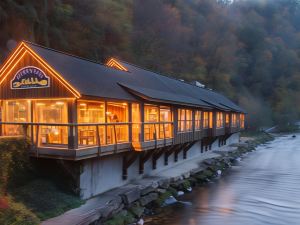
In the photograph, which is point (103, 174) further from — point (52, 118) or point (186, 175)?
point (186, 175)

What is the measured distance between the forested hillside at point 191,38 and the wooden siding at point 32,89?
10.4 meters

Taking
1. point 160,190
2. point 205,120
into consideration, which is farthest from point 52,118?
point 205,120

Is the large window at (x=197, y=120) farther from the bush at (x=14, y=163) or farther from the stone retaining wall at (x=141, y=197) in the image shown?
the bush at (x=14, y=163)

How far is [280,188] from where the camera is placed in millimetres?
19562

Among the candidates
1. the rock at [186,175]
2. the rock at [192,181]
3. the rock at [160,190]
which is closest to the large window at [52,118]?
the rock at [160,190]

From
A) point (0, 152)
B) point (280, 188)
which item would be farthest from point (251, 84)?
point (0, 152)

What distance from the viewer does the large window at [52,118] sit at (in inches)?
481

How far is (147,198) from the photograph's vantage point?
15023 millimetres

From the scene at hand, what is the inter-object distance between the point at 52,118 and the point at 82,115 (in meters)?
1.22

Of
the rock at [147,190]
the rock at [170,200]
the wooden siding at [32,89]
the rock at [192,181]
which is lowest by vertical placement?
the rock at [170,200]

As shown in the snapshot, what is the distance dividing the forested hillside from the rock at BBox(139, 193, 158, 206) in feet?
49.9

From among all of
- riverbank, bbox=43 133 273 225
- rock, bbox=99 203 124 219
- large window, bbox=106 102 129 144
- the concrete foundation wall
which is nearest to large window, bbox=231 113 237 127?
riverbank, bbox=43 133 273 225

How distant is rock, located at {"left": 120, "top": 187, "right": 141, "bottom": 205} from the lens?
44.8 ft

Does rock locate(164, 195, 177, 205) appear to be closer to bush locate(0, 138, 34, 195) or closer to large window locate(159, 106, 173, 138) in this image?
large window locate(159, 106, 173, 138)
